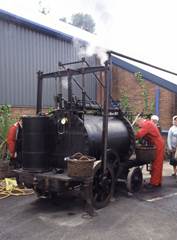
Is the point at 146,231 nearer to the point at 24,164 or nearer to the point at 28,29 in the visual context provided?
the point at 24,164

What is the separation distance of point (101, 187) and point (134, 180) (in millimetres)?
1472

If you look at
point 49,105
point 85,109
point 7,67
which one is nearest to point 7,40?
point 7,67

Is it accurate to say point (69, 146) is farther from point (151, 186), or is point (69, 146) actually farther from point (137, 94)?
point (137, 94)

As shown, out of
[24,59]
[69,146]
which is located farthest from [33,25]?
[69,146]

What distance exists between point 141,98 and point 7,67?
6155 mm

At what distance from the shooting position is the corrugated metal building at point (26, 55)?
37.5 ft

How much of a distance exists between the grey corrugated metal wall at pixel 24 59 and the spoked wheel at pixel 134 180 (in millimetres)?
5736

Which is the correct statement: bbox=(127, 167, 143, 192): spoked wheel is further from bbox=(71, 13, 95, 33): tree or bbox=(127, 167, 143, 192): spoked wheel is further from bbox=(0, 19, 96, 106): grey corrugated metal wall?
bbox=(0, 19, 96, 106): grey corrugated metal wall

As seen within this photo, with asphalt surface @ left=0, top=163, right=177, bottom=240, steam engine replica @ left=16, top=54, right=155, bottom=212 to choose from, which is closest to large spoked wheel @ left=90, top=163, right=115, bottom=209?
steam engine replica @ left=16, top=54, right=155, bottom=212

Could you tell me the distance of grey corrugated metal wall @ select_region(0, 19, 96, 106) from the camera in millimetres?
11445

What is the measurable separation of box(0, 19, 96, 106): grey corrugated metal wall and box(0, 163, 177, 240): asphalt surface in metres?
5.43

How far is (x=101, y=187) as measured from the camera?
6.47 metres

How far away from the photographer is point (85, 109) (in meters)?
6.96

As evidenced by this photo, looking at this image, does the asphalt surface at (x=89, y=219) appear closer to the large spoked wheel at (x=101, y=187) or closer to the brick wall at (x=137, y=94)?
the large spoked wheel at (x=101, y=187)
